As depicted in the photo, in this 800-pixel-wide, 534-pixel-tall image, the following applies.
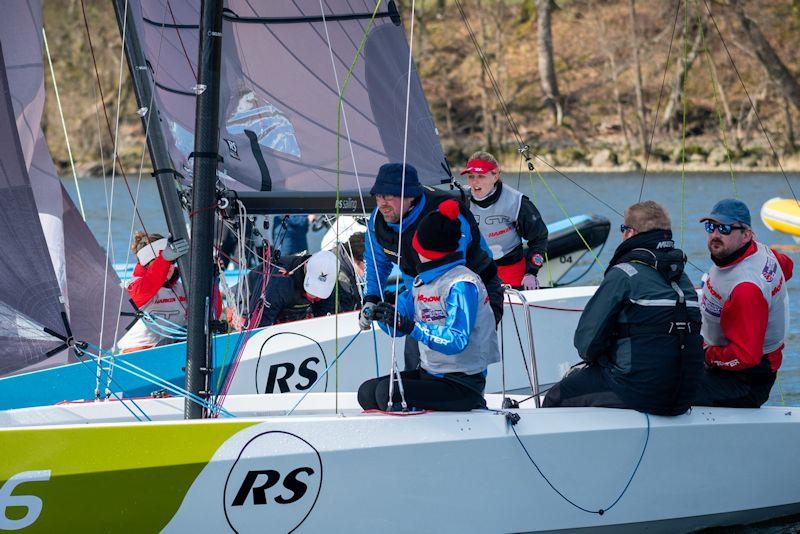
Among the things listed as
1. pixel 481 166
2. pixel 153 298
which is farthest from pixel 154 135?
pixel 481 166

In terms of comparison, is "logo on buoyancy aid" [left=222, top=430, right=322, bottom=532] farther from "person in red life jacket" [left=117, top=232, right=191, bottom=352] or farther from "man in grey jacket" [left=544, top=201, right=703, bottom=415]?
"person in red life jacket" [left=117, top=232, right=191, bottom=352]

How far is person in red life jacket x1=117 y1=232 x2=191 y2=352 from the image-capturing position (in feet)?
19.8

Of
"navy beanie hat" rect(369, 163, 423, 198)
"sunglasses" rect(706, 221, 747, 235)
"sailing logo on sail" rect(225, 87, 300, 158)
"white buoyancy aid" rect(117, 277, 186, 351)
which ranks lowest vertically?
"white buoyancy aid" rect(117, 277, 186, 351)

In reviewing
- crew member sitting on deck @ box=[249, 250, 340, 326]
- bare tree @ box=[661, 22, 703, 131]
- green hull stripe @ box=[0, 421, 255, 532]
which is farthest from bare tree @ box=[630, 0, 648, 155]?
green hull stripe @ box=[0, 421, 255, 532]

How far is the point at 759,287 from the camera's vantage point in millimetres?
4375

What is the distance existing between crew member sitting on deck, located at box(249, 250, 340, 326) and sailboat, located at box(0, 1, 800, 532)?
152cm

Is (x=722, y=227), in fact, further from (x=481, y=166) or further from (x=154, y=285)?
(x=154, y=285)

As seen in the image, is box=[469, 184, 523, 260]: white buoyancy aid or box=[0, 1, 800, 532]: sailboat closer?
box=[0, 1, 800, 532]: sailboat

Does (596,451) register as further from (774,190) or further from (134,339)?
(774,190)

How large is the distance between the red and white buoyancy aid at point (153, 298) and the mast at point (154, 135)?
0.28 metres

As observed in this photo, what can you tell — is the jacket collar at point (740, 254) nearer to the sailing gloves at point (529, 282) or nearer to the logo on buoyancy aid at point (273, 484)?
the logo on buoyancy aid at point (273, 484)

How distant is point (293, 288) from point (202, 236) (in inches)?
86.5

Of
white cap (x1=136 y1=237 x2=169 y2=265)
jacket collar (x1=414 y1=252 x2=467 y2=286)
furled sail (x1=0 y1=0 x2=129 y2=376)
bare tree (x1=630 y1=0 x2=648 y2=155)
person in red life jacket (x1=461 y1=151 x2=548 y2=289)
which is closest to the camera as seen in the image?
jacket collar (x1=414 y1=252 x2=467 y2=286)

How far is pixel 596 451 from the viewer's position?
4281mm
